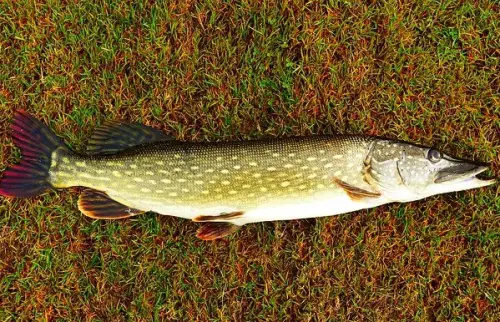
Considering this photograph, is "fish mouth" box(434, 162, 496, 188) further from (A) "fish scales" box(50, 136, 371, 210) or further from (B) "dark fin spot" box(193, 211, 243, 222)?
(B) "dark fin spot" box(193, 211, 243, 222)

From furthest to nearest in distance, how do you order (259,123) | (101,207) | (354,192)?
(259,123) < (101,207) < (354,192)

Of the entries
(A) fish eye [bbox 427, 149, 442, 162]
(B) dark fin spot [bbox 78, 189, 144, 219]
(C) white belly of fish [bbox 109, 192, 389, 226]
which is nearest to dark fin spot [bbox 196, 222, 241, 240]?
(C) white belly of fish [bbox 109, 192, 389, 226]

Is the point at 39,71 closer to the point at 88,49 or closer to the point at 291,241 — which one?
the point at 88,49

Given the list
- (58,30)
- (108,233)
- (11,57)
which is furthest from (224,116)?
(11,57)

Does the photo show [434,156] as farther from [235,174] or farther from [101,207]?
[101,207]

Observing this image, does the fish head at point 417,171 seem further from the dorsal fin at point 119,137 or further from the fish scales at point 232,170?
the dorsal fin at point 119,137

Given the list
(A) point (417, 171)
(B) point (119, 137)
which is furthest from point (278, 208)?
(B) point (119, 137)
